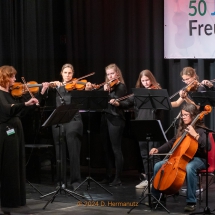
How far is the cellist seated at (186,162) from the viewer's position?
5.65 metres

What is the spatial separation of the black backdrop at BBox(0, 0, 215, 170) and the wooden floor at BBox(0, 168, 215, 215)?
1713mm

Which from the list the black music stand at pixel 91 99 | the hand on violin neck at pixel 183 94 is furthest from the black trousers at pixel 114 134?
the hand on violin neck at pixel 183 94

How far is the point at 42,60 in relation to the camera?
8.83 meters

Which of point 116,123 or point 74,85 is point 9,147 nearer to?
point 74,85

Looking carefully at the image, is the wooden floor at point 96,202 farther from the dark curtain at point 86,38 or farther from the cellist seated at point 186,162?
the dark curtain at point 86,38

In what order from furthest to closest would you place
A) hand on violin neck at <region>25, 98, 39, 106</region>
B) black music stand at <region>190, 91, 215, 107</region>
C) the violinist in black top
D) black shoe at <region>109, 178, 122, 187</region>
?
black shoe at <region>109, 178, 122, 187</region> < the violinist in black top < black music stand at <region>190, 91, 215, 107</region> < hand on violin neck at <region>25, 98, 39, 106</region>

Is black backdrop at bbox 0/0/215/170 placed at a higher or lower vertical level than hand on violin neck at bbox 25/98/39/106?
higher

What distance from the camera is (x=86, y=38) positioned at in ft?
29.3

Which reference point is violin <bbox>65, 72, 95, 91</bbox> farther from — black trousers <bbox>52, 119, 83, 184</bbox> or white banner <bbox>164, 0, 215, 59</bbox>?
white banner <bbox>164, 0, 215, 59</bbox>

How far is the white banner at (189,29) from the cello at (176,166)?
7.92ft

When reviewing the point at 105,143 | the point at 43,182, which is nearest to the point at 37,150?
the point at 43,182

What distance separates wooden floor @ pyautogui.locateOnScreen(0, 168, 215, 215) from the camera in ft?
19.2

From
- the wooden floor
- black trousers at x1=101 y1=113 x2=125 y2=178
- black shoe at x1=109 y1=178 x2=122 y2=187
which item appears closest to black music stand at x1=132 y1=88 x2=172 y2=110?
black trousers at x1=101 y1=113 x2=125 y2=178

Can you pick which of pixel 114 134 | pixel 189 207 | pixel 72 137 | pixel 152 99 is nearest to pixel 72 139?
pixel 72 137
